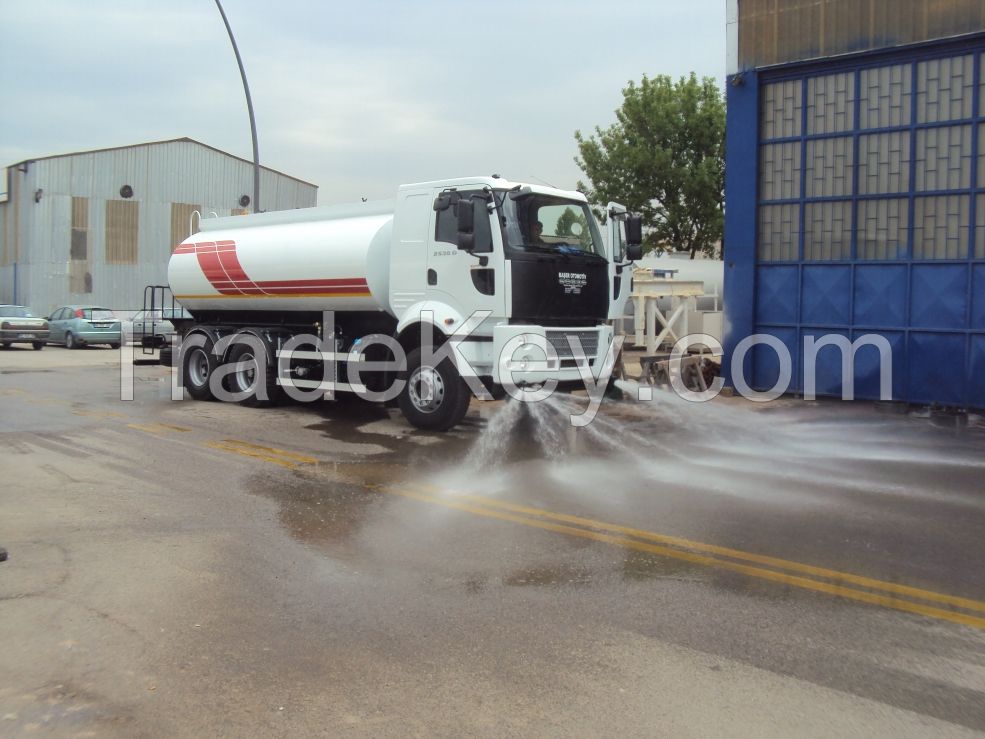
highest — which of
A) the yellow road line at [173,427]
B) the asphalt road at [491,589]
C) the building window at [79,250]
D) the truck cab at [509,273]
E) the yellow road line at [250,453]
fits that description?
the building window at [79,250]

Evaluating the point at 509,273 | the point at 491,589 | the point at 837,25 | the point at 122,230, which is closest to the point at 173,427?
the point at 509,273

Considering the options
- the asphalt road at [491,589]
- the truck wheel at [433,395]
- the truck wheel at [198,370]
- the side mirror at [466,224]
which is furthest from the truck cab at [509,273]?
the truck wheel at [198,370]

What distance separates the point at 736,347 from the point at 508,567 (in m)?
9.99

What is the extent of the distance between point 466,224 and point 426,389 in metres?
2.04

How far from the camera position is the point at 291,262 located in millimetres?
12805

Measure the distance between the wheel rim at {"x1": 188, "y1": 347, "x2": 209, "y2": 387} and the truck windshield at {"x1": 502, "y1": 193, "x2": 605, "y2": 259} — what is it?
6.44 metres

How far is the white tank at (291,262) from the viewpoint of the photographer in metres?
11.8

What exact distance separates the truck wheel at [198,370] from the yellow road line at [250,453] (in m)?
4.45

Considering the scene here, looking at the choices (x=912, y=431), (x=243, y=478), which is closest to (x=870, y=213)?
(x=912, y=431)

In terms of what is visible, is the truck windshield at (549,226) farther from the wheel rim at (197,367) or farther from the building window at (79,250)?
the building window at (79,250)

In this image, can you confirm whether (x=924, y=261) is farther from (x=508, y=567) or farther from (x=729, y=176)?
(x=508, y=567)

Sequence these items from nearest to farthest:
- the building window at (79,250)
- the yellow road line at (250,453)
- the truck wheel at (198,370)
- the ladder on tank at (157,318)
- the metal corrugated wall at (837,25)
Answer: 1. the yellow road line at (250,453)
2. the metal corrugated wall at (837,25)
3. the truck wheel at (198,370)
4. the ladder on tank at (157,318)
5. the building window at (79,250)

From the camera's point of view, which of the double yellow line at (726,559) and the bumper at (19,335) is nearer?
the double yellow line at (726,559)

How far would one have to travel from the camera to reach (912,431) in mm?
11234
